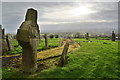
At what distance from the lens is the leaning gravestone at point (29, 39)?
1114 cm

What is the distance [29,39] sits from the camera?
1120 cm

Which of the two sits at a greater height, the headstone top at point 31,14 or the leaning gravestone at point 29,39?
the headstone top at point 31,14

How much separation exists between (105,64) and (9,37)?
18449 millimetres

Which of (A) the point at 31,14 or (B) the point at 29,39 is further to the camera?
(A) the point at 31,14

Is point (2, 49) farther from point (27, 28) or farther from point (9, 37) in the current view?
point (27, 28)

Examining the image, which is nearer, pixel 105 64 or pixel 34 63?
pixel 34 63

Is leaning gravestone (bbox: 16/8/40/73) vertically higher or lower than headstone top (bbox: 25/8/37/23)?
lower

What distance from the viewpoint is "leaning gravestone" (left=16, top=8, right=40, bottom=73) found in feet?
36.6

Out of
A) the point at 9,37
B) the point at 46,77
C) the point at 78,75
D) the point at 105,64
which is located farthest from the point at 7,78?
the point at 9,37

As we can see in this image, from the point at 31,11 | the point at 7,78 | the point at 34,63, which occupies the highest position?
the point at 31,11

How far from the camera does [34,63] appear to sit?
12125 mm

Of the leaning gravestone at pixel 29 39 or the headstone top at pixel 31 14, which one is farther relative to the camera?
the headstone top at pixel 31 14

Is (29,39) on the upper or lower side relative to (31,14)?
lower

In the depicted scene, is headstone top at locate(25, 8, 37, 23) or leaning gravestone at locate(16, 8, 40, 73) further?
headstone top at locate(25, 8, 37, 23)
